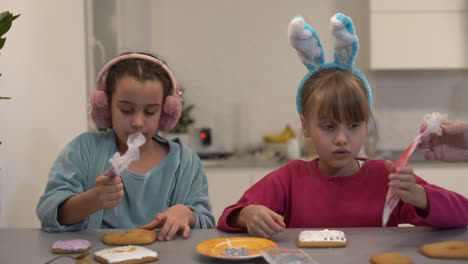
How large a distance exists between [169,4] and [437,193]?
294 cm

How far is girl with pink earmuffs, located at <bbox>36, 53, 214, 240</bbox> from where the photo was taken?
59.3 inches

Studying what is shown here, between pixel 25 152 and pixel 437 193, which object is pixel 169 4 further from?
pixel 437 193

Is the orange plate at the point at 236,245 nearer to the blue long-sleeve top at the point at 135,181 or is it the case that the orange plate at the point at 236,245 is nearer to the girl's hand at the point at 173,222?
the girl's hand at the point at 173,222

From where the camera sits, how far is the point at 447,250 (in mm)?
1006

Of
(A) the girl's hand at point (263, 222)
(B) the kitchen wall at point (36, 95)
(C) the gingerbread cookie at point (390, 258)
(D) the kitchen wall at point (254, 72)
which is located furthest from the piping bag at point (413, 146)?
(D) the kitchen wall at point (254, 72)

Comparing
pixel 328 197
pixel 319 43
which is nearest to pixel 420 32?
pixel 319 43

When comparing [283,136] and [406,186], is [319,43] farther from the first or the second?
[283,136]

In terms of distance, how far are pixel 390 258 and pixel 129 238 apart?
55cm

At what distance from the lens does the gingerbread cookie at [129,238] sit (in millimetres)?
1145

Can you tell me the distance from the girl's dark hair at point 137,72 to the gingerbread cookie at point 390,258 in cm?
87

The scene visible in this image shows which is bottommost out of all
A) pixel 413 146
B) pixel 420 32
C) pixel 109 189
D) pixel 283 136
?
pixel 283 136

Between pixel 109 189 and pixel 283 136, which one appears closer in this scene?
pixel 109 189

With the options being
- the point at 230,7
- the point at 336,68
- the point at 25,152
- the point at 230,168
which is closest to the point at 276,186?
the point at 336,68

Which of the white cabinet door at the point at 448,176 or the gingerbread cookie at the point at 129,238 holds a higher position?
the gingerbread cookie at the point at 129,238
